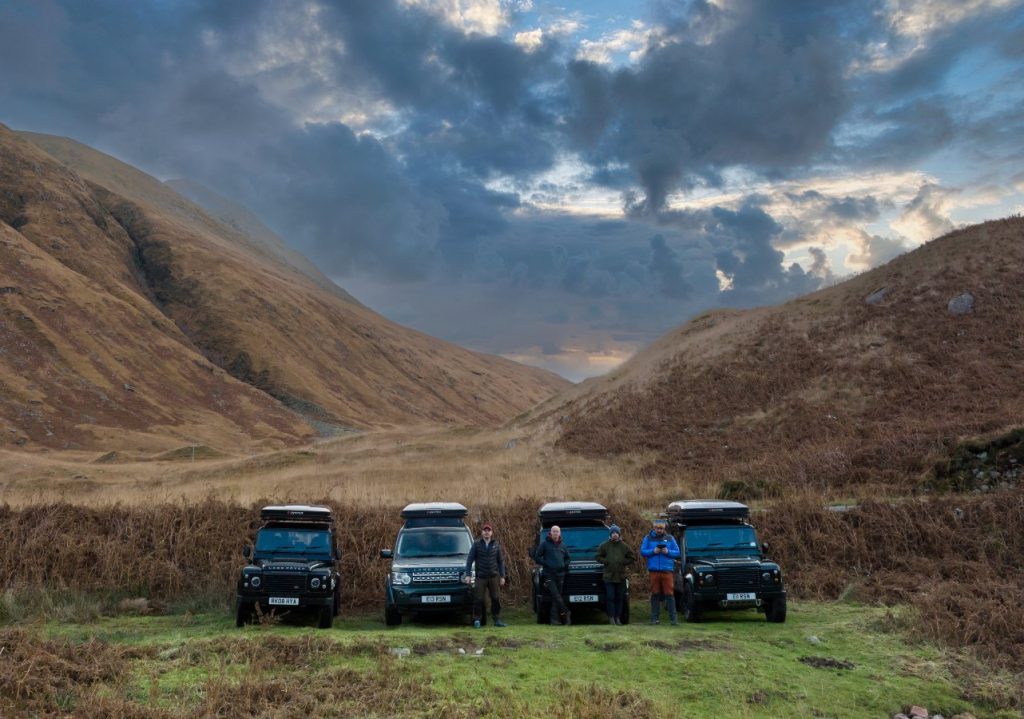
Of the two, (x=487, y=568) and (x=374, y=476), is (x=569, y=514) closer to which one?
(x=487, y=568)

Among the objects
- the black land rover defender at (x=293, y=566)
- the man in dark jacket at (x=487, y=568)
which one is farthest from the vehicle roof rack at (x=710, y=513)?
the black land rover defender at (x=293, y=566)

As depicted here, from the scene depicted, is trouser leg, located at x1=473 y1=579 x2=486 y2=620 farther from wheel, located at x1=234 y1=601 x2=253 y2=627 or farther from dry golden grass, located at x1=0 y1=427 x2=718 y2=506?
dry golden grass, located at x1=0 y1=427 x2=718 y2=506

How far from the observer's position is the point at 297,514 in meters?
16.9

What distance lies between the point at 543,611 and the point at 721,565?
3.82 metres

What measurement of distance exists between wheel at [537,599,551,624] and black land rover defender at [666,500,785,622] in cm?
287

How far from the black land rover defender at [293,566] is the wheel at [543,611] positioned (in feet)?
14.1

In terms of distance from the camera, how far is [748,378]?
4462cm

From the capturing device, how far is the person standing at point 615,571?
15.5 metres

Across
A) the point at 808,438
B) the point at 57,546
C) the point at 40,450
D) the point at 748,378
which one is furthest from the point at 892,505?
the point at 40,450

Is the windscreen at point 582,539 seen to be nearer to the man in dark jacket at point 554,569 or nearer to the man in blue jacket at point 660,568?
the man in dark jacket at point 554,569

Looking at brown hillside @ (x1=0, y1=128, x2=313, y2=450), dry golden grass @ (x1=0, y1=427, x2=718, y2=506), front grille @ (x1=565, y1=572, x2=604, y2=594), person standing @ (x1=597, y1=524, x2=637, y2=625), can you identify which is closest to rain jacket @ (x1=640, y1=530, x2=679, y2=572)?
person standing @ (x1=597, y1=524, x2=637, y2=625)

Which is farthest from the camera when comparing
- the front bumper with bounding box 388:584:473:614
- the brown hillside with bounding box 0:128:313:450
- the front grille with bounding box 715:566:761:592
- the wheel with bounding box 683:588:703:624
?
the brown hillside with bounding box 0:128:313:450

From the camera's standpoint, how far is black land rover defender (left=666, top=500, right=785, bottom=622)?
49.6 feet

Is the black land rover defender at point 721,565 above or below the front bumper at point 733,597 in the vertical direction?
above
